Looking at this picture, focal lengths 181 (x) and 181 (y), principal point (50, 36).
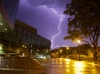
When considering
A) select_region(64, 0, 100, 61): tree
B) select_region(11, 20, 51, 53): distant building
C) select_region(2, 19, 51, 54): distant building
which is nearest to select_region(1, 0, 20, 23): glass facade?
select_region(64, 0, 100, 61): tree

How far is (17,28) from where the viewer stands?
64.6 meters

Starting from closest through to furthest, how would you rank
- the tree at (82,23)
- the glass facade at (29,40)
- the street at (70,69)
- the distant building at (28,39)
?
the street at (70,69) < the tree at (82,23) < the distant building at (28,39) < the glass facade at (29,40)

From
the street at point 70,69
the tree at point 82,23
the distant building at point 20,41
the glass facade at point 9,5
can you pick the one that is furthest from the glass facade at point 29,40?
the street at point 70,69

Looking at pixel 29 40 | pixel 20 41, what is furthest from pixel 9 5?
pixel 29 40

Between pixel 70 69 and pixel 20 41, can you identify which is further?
pixel 20 41

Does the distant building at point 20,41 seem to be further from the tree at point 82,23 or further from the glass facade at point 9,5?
the tree at point 82,23

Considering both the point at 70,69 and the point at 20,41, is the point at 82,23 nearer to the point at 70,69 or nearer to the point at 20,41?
the point at 70,69

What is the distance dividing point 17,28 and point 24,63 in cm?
4913

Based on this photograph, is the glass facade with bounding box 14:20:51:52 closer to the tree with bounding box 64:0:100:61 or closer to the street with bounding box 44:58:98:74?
the tree with bounding box 64:0:100:61

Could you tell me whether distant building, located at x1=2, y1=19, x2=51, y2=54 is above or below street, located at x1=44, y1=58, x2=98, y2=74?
above

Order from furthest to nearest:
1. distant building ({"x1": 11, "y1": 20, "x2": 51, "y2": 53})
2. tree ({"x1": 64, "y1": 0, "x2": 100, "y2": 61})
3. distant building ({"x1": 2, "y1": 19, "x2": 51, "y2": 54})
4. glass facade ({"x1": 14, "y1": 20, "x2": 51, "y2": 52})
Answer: glass facade ({"x1": 14, "y1": 20, "x2": 51, "y2": 52}), distant building ({"x1": 11, "y1": 20, "x2": 51, "y2": 53}), distant building ({"x1": 2, "y1": 19, "x2": 51, "y2": 54}), tree ({"x1": 64, "y1": 0, "x2": 100, "y2": 61})

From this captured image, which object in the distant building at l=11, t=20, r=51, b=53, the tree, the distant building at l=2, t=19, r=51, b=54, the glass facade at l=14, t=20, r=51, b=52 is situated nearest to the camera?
the tree

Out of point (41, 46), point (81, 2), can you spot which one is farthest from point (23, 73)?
point (41, 46)

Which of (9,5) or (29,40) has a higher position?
(9,5)
